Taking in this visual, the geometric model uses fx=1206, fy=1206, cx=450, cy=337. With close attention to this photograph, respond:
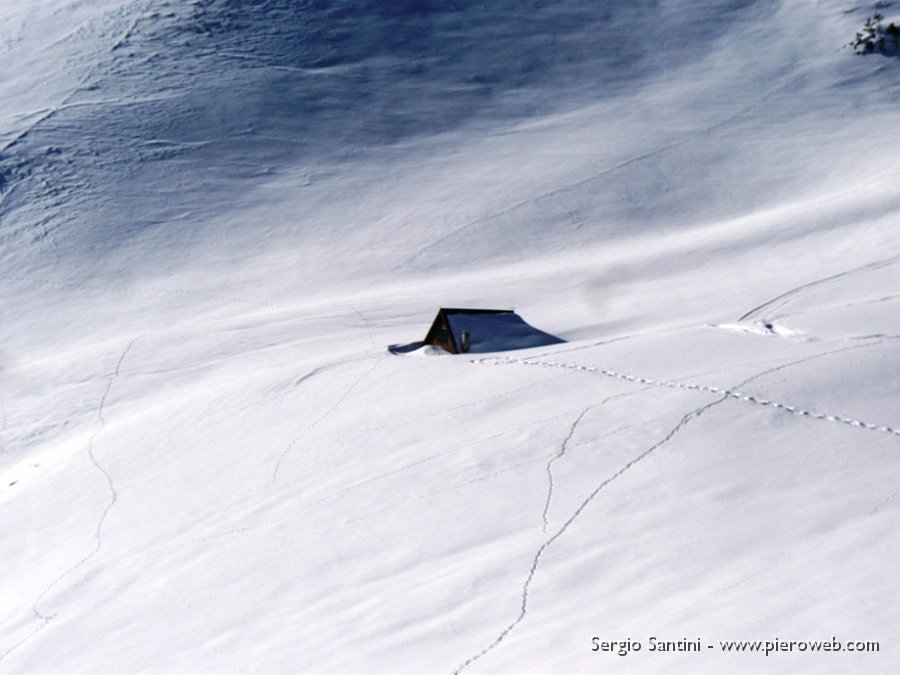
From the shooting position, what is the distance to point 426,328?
44.8ft

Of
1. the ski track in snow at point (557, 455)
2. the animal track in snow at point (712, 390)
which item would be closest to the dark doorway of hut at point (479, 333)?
the animal track in snow at point (712, 390)

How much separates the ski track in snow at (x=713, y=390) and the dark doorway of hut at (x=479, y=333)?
3.35ft

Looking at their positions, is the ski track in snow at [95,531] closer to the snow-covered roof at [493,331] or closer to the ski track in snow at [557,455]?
the ski track in snow at [557,455]

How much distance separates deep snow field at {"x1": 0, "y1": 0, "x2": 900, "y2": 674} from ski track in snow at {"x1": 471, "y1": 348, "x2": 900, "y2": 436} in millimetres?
Result: 35

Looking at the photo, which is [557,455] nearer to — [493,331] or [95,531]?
[95,531]

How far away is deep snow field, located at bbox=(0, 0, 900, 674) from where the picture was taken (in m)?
6.64

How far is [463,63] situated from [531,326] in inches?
442

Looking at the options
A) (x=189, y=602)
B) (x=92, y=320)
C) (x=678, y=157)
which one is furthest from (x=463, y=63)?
(x=189, y=602)

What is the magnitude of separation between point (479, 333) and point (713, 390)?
379 cm

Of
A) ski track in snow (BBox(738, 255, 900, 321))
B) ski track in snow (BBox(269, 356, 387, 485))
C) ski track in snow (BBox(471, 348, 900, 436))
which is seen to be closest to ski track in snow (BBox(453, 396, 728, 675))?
ski track in snow (BBox(471, 348, 900, 436))

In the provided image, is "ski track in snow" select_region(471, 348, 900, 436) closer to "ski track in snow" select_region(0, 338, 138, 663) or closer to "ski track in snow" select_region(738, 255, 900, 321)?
"ski track in snow" select_region(738, 255, 900, 321)

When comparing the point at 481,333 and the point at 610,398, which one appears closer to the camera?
the point at 610,398

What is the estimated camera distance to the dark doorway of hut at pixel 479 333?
39.2 feet

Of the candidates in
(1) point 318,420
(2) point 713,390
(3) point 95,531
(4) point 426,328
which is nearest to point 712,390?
(2) point 713,390
